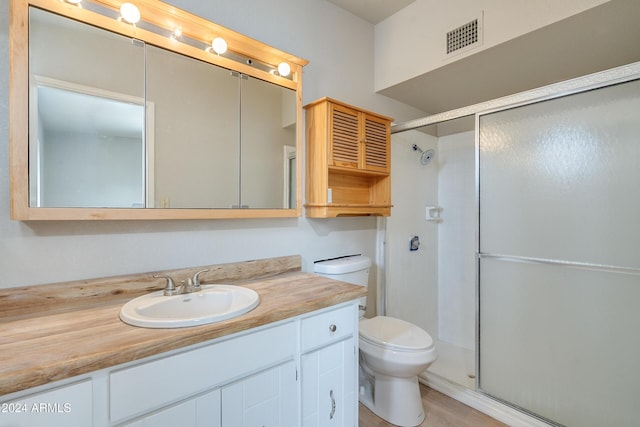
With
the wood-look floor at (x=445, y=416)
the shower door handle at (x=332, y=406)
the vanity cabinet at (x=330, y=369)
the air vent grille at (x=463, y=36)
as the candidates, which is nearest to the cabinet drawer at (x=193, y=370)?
the vanity cabinet at (x=330, y=369)

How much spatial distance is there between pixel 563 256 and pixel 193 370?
1.76 meters

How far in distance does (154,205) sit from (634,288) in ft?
7.09

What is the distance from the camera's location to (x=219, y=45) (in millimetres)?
1422

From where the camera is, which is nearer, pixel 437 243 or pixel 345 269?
pixel 345 269

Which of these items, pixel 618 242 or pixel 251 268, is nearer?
pixel 618 242

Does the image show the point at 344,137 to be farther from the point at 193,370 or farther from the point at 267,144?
the point at 193,370

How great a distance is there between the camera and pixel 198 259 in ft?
4.67

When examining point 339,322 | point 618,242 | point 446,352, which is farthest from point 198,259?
point 446,352

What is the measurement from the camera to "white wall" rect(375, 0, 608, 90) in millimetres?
1460

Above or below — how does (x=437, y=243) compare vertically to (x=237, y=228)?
below

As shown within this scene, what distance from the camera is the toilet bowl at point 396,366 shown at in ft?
5.09

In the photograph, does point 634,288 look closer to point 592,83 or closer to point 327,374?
point 592,83

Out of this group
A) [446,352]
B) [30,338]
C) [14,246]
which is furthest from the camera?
[446,352]

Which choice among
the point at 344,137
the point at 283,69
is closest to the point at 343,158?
the point at 344,137
